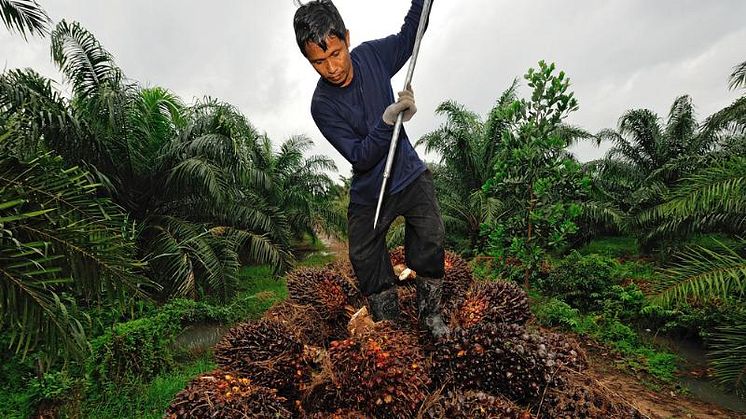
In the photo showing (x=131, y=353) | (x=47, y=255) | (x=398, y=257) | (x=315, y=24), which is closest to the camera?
(x=315, y=24)

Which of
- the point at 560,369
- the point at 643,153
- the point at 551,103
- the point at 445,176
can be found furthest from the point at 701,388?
the point at 643,153

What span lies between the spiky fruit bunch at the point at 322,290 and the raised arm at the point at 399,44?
108 centimetres

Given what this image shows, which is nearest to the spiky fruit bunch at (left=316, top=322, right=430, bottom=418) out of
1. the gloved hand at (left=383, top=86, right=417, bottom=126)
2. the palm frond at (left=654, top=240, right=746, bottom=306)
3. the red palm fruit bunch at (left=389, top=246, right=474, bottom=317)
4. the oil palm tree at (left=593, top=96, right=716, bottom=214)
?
the red palm fruit bunch at (left=389, top=246, right=474, bottom=317)

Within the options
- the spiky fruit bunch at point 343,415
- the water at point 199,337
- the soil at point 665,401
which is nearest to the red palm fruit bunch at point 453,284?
the spiky fruit bunch at point 343,415

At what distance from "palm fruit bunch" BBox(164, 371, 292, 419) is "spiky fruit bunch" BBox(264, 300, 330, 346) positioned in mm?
402

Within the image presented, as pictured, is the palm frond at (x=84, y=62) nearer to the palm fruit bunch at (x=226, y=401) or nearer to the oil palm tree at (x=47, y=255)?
the oil palm tree at (x=47, y=255)

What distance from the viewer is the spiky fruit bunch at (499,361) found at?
58.0 inches

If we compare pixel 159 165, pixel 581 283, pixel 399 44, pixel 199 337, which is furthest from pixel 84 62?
pixel 581 283

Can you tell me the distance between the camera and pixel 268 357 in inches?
63.9

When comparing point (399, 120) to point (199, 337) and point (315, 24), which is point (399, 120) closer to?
point (315, 24)

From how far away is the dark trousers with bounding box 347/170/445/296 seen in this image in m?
1.92

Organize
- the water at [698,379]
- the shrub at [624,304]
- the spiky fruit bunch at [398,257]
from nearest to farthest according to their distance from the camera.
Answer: the spiky fruit bunch at [398,257], the water at [698,379], the shrub at [624,304]

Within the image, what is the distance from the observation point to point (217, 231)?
7695mm

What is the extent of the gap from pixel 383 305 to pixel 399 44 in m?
1.26
